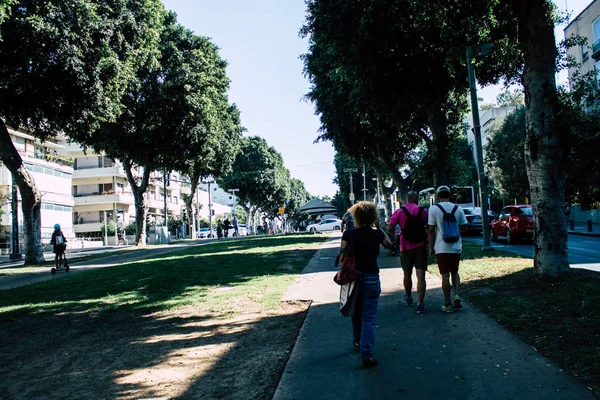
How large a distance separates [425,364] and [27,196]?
19.5m

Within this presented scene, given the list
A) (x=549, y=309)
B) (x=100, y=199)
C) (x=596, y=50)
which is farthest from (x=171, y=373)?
(x=100, y=199)

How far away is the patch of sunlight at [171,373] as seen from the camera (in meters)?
3.98

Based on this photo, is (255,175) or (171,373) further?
(255,175)

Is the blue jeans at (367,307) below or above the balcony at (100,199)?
below

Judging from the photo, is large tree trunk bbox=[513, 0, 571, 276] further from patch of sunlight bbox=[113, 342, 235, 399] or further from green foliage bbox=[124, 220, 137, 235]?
green foliage bbox=[124, 220, 137, 235]

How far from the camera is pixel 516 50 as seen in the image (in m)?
10.8

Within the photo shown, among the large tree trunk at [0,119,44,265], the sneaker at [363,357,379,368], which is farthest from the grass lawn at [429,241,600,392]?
the large tree trunk at [0,119,44,265]

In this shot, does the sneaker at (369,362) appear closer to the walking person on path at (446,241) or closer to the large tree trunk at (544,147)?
the walking person on path at (446,241)

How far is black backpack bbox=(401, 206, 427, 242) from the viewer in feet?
21.8

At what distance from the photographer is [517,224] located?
19.0 metres

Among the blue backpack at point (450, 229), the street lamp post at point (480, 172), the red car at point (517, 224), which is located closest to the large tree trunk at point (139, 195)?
the red car at point (517, 224)

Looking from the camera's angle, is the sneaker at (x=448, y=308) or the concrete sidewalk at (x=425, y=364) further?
the sneaker at (x=448, y=308)

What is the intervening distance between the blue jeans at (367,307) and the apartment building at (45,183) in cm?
4099

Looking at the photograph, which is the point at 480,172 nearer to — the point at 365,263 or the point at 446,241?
the point at 446,241
